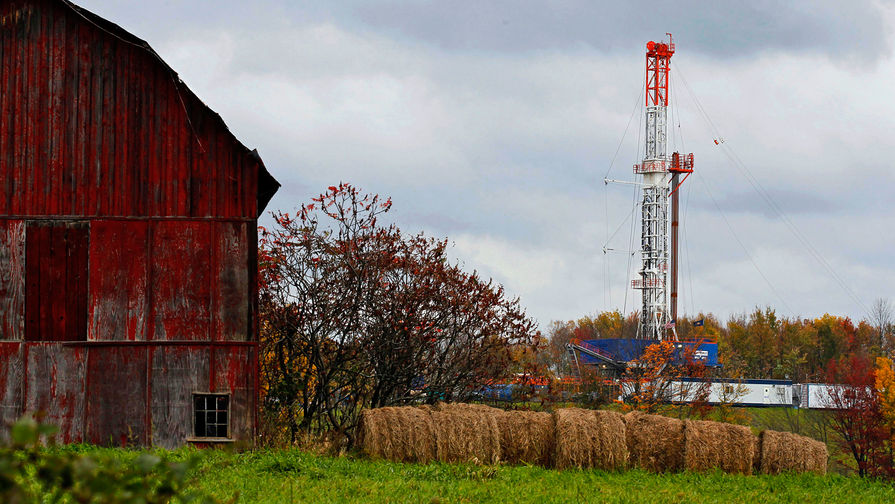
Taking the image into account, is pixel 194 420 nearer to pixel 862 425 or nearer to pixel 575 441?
pixel 575 441

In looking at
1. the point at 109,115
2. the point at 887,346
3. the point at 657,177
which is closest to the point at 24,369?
the point at 109,115

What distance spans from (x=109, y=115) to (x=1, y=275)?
367 cm

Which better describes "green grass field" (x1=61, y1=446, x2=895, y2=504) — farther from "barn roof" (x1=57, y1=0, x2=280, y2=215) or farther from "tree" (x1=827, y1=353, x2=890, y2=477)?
"tree" (x1=827, y1=353, x2=890, y2=477)

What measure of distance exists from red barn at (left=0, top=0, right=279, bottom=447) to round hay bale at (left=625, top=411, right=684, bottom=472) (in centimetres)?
736

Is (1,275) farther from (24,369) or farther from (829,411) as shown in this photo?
(829,411)

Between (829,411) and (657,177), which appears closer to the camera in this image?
(829,411)

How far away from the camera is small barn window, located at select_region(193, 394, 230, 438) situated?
712 inches

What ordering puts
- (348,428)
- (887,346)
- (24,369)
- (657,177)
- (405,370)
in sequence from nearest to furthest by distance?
(24,369)
(348,428)
(405,370)
(657,177)
(887,346)

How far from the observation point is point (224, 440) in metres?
18.0

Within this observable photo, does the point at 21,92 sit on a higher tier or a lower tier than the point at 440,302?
higher

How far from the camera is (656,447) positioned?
60.6ft

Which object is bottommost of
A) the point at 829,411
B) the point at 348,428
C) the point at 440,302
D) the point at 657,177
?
the point at 829,411

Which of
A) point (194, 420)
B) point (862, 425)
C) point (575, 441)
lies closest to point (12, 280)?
point (194, 420)

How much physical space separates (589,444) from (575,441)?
0.94ft
